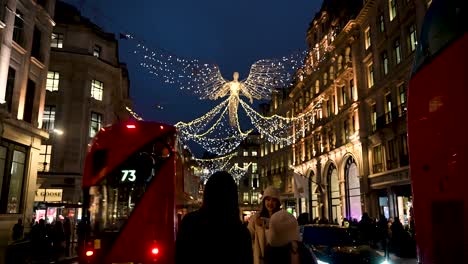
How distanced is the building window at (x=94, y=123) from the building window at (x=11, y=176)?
12557 millimetres

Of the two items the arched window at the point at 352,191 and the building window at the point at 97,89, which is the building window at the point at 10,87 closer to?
the building window at the point at 97,89

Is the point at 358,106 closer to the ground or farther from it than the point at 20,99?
farther from it

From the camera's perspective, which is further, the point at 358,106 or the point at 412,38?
the point at 358,106

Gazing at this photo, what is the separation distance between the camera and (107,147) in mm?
10398

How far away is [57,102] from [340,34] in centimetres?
2584

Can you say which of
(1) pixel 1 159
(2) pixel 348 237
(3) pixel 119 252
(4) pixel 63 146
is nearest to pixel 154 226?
(3) pixel 119 252

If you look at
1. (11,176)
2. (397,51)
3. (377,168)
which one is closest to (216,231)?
(11,176)

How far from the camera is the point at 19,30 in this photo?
22359mm

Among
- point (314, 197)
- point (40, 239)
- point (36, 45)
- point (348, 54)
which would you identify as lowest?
point (40, 239)

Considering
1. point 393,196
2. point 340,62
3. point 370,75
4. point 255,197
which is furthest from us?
point 255,197

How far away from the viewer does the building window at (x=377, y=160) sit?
30547 mm

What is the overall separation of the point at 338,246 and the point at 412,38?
1961 centimetres

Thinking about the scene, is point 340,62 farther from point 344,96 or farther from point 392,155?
point 392,155

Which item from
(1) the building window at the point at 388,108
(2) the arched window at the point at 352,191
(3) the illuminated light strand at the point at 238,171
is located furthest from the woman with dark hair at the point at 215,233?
(3) the illuminated light strand at the point at 238,171
